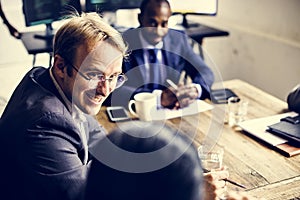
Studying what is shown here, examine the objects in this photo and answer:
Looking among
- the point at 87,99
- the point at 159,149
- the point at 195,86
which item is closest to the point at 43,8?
the point at 195,86

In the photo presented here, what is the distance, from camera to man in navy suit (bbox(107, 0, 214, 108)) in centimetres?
236

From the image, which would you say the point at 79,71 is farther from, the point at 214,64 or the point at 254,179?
the point at 214,64

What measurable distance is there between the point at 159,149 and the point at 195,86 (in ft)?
4.59

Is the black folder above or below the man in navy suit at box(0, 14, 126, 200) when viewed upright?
below

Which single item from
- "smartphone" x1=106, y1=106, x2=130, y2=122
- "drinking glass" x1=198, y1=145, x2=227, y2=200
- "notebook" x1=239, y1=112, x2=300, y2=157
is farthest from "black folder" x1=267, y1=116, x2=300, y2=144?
"smartphone" x1=106, y1=106, x2=130, y2=122

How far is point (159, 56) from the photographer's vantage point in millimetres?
2520

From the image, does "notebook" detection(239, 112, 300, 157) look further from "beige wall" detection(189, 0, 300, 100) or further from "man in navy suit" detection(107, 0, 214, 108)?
"beige wall" detection(189, 0, 300, 100)

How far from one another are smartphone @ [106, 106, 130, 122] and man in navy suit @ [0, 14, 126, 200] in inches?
14.8

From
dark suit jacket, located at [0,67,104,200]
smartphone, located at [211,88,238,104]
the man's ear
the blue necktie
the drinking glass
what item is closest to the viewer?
dark suit jacket, located at [0,67,104,200]

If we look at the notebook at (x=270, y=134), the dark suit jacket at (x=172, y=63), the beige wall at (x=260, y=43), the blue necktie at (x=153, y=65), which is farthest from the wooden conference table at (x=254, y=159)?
the beige wall at (x=260, y=43)

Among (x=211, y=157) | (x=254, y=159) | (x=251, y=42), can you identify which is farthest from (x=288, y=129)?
(x=251, y=42)

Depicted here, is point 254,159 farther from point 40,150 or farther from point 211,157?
point 40,150

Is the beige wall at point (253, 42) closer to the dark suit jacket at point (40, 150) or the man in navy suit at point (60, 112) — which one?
the man in navy suit at point (60, 112)

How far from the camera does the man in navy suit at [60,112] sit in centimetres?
118
